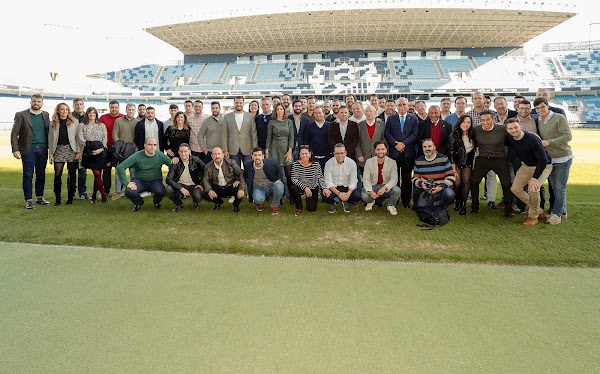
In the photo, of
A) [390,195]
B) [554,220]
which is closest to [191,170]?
[390,195]

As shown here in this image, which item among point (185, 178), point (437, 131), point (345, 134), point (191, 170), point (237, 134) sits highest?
point (437, 131)

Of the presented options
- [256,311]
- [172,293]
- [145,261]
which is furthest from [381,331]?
[145,261]

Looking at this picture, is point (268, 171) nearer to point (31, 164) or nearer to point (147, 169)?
point (147, 169)

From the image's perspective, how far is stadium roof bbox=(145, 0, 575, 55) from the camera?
34000mm

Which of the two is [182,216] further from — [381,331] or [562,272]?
[562,272]

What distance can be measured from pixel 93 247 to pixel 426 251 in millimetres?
3722

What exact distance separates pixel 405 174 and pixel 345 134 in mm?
1133

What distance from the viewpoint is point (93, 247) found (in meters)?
4.37

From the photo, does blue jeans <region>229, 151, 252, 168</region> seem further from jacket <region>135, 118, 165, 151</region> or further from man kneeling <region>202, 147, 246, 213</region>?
jacket <region>135, 118, 165, 151</region>

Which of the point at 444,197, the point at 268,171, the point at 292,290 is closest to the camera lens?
the point at 292,290

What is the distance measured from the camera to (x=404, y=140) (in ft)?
19.6

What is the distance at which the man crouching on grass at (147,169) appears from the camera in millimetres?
6059

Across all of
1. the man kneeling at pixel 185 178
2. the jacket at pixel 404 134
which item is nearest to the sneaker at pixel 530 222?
the jacket at pixel 404 134

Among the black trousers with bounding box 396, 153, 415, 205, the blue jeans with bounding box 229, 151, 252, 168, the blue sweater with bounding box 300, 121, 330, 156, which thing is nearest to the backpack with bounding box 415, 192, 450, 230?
the black trousers with bounding box 396, 153, 415, 205
